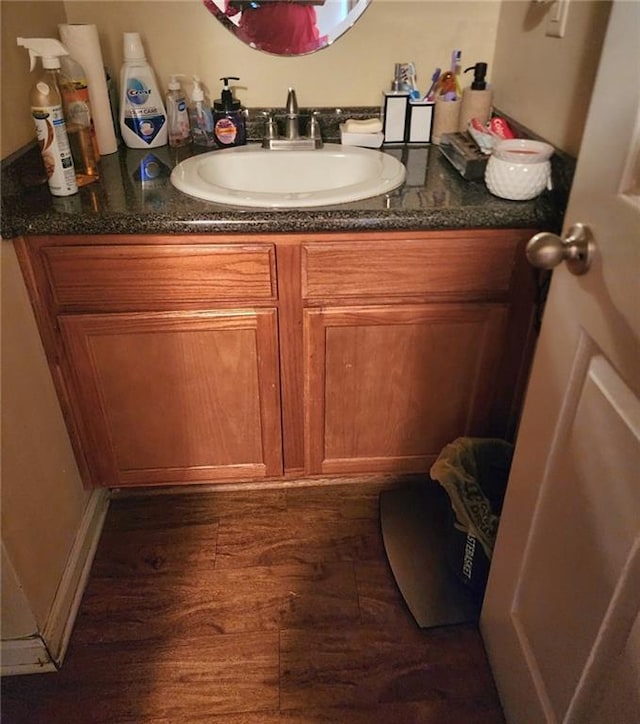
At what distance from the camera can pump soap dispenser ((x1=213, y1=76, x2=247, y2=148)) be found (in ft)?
4.75

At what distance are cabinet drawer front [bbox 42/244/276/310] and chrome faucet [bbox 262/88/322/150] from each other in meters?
0.41

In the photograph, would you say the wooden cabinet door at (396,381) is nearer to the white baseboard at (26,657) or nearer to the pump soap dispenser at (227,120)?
the pump soap dispenser at (227,120)

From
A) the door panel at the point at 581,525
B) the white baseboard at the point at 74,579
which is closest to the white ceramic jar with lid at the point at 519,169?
the door panel at the point at 581,525

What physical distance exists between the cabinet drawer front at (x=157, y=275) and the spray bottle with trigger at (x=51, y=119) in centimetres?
15

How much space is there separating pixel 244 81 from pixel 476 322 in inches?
32.8

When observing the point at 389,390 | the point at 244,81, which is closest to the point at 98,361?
the point at 389,390

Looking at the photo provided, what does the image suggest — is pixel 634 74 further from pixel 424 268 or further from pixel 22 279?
pixel 22 279

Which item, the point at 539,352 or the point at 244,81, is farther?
the point at 244,81

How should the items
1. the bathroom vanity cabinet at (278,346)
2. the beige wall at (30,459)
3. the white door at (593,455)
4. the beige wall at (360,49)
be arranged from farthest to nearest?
the beige wall at (360,49)
the bathroom vanity cabinet at (278,346)
the beige wall at (30,459)
the white door at (593,455)

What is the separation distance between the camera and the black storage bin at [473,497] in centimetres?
123

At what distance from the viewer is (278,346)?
1297mm

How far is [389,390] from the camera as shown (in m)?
1.38

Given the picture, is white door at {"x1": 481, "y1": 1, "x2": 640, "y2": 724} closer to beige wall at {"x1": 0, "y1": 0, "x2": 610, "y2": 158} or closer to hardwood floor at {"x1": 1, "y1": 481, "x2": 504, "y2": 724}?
hardwood floor at {"x1": 1, "y1": 481, "x2": 504, "y2": 724}

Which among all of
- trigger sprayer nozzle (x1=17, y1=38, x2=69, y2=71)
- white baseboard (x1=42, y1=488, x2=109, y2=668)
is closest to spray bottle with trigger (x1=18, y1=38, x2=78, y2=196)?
trigger sprayer nozzle (x1=17, y1=38, x2=69, y2=71)
